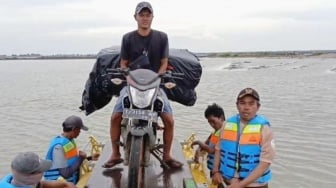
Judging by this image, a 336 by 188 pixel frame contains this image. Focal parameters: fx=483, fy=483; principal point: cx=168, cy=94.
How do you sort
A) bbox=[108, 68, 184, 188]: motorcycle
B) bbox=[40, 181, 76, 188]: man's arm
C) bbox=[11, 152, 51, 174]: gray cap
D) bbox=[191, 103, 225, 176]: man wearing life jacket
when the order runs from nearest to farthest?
bbox=[11, 152, 51, 174]: gray cap
bbox=[40, 181, 76, 188]: man's arm
bbox=[108, 68, 184, 188]: motorcycle
bbox=[191, 103, 225, 176]: man wearing life jacket

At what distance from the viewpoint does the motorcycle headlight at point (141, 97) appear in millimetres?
4305

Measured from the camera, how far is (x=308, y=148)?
34.0 feet

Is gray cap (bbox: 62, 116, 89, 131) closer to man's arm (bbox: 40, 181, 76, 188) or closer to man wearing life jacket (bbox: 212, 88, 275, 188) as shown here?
man's arm (bbox: 40, 181, 76, 188)

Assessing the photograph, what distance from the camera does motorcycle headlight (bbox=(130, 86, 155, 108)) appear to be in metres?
4.30

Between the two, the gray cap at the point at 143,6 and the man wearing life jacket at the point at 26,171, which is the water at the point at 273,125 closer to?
the gray cap at the point at 143,6

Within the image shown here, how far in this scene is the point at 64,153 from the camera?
216 inches

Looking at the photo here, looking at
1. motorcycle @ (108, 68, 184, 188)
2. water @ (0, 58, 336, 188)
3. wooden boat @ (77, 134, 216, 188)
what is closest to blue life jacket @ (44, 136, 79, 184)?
wooden boat @ (77, 134, 216, 188)

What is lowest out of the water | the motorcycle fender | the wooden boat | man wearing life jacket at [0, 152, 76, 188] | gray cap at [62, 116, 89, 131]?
the water

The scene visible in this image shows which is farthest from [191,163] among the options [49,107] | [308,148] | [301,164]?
[49,107]

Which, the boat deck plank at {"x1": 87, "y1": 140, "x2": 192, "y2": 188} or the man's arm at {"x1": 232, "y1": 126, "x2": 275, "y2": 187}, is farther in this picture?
the boat deck plank at {"x1": 87, "y1": 140, "x2": 192, "y2": 188}

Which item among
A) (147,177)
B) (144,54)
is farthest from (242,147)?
(144,54)

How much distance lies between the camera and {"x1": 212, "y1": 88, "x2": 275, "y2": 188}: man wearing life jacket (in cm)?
394

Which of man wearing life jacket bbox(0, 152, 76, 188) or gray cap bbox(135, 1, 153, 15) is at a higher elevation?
gray cap bbox(135, 1, 153, 15)

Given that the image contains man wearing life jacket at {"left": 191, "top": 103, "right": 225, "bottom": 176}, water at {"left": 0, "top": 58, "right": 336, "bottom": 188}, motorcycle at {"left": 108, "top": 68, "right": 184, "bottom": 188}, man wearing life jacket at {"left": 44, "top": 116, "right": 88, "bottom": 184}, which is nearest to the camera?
motorcycle at {"left": 108, "top": 68, "right": 184, "bottom": 188}
